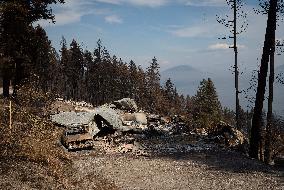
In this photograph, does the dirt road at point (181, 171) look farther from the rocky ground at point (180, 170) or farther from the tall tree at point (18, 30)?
the tall tree at point (18, 30)

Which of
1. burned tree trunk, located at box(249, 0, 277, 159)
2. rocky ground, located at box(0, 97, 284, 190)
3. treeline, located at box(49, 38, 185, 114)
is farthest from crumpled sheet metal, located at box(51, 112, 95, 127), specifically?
treeline, located at box(49, 38, 185, 114)

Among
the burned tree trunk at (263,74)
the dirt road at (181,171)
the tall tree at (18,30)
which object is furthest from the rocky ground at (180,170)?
the tall tree at (18,30)

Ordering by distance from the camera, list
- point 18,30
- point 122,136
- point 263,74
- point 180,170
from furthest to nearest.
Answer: point 18,30 → point 122,136 → point 263,74 → point 180,170

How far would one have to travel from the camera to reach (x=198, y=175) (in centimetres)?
1448

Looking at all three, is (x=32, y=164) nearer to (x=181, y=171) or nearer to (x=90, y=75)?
(x=181, y=171)

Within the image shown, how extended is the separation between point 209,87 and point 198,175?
5507 centimetres

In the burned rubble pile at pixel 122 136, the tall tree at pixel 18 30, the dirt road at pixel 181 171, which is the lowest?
the dirt road at pixel 181 171

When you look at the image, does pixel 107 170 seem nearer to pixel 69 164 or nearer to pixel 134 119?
pixel 69 164

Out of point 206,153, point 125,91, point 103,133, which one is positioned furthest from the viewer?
point 125,91

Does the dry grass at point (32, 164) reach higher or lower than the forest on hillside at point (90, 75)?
lower

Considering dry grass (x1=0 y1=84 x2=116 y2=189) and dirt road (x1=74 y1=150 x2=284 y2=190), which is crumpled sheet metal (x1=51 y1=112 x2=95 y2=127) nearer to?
dirt road (x1=74 y1=150 x2=284 y2=190)

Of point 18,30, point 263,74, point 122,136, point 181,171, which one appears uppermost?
point 18,30

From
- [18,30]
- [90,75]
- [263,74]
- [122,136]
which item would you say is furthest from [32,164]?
[90,75]

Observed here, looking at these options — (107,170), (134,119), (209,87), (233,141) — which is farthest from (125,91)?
(107,170)
